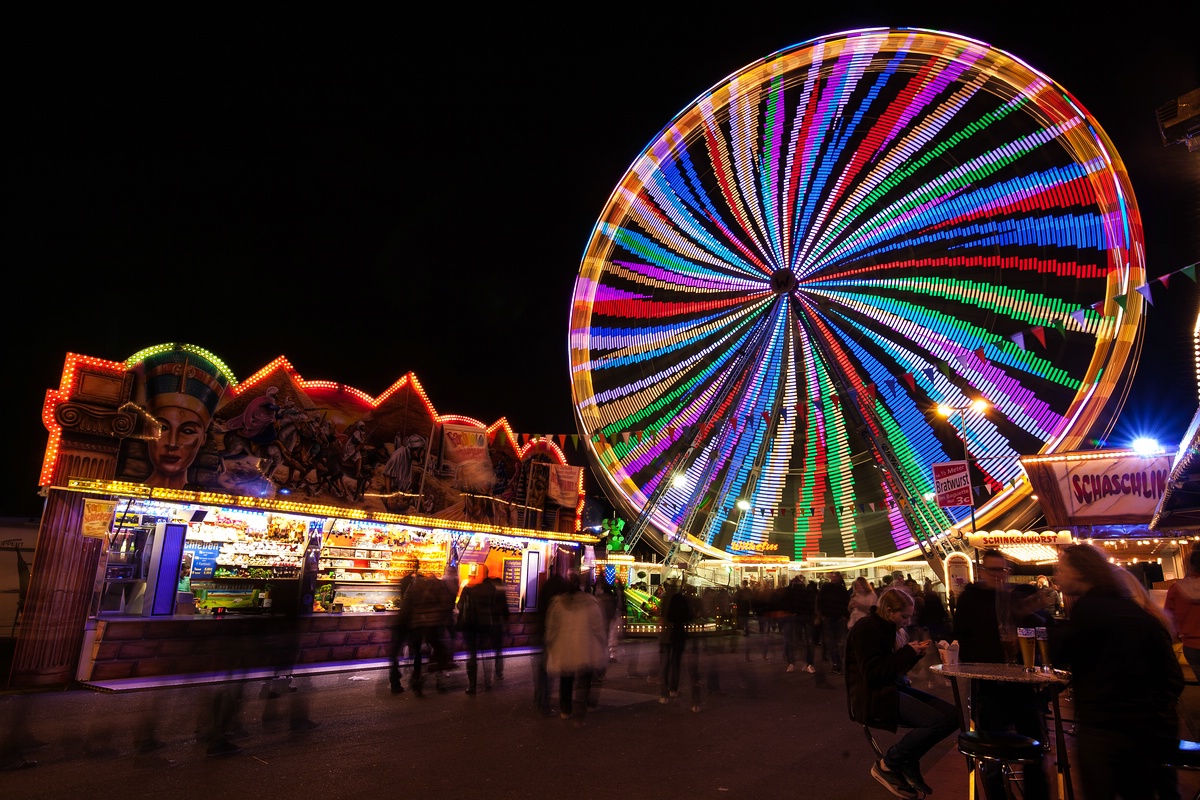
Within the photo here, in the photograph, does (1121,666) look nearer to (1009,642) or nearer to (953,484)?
(1009,642)

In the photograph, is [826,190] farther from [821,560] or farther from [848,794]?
A: [821,560]

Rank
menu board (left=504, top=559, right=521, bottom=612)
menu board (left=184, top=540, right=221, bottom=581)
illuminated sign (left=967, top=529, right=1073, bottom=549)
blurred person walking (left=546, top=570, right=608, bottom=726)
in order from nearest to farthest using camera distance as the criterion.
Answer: blurred person walking (left=546, top=570, right=608, bottom=726), menu board (left=184, top=540, right=221, bottom=581), menu board (left=504, top=559, right=521, bottom=612), illuminated sign (left=967, top=529, right=1073, bottom=549)

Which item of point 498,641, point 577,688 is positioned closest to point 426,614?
point 498,641

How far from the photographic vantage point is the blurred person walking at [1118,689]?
9.92ft

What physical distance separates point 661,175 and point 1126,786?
18.9 meters

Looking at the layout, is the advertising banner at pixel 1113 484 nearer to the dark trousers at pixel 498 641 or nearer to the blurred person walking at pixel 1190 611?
the blurred person walking at pixel 1190 611

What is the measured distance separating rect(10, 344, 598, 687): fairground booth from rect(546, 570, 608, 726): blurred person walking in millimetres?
2620

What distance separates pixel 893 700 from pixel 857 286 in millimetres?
16177

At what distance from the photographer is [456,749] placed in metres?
6.34

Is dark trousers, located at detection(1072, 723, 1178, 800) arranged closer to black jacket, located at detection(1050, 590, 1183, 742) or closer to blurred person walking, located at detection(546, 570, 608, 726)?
black jacket, located at detection(1050, 590, 1183, 742)

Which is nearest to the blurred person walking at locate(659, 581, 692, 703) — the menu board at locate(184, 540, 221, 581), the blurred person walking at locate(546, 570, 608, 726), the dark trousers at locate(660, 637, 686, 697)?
the dark trousers at locate(660, 637, 686, 697)

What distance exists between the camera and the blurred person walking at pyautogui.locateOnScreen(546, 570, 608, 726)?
25.5ft

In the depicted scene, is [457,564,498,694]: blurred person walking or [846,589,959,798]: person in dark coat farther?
[457,564,498,694]: blurred person walking

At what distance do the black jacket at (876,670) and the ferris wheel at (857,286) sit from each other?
12.8 metres
